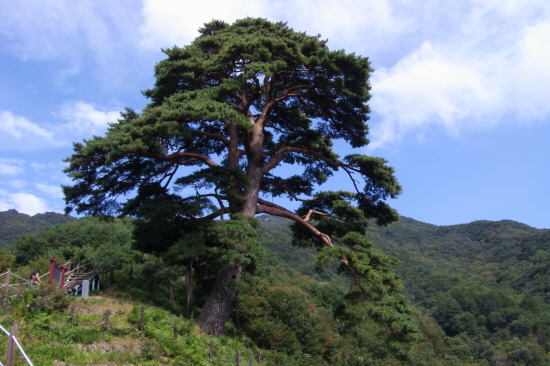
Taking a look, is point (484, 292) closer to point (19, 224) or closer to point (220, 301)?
point (220, 301)

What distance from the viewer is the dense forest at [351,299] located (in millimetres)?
17656

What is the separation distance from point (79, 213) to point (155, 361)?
22.9ft

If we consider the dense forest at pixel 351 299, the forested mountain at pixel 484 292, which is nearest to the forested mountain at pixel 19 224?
the dense forest at pixel 351 299

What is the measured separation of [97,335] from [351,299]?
7.06 m

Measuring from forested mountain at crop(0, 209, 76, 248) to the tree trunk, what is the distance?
101839 millimetres

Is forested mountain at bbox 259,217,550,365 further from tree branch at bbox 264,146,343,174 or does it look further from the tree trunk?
the tree trunk

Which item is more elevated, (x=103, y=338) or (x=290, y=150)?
(x=290, y=150)

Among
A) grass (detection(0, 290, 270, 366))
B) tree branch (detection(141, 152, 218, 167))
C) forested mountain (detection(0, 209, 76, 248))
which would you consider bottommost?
grass (detection(0, 290, 270, 366))

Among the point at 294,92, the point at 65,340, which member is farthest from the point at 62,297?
the point at 294,92

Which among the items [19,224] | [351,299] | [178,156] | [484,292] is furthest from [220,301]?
[19,224]

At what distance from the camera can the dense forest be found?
17656mm

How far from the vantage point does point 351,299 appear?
12.8 m

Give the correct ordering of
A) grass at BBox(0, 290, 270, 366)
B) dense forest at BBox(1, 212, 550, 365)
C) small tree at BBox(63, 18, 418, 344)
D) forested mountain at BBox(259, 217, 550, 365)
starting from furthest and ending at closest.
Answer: forested mountain at BBox(259, 217, 550, 365) < dense forest at BBox(1, 212, 550, 365) < small tree at BBox(63, 18, 418, 344) < grass at BBox(0, 290, 270, 366)

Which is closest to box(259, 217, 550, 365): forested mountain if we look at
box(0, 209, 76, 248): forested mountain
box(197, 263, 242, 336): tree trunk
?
box(197, 263, 242, 336): tree trunk
